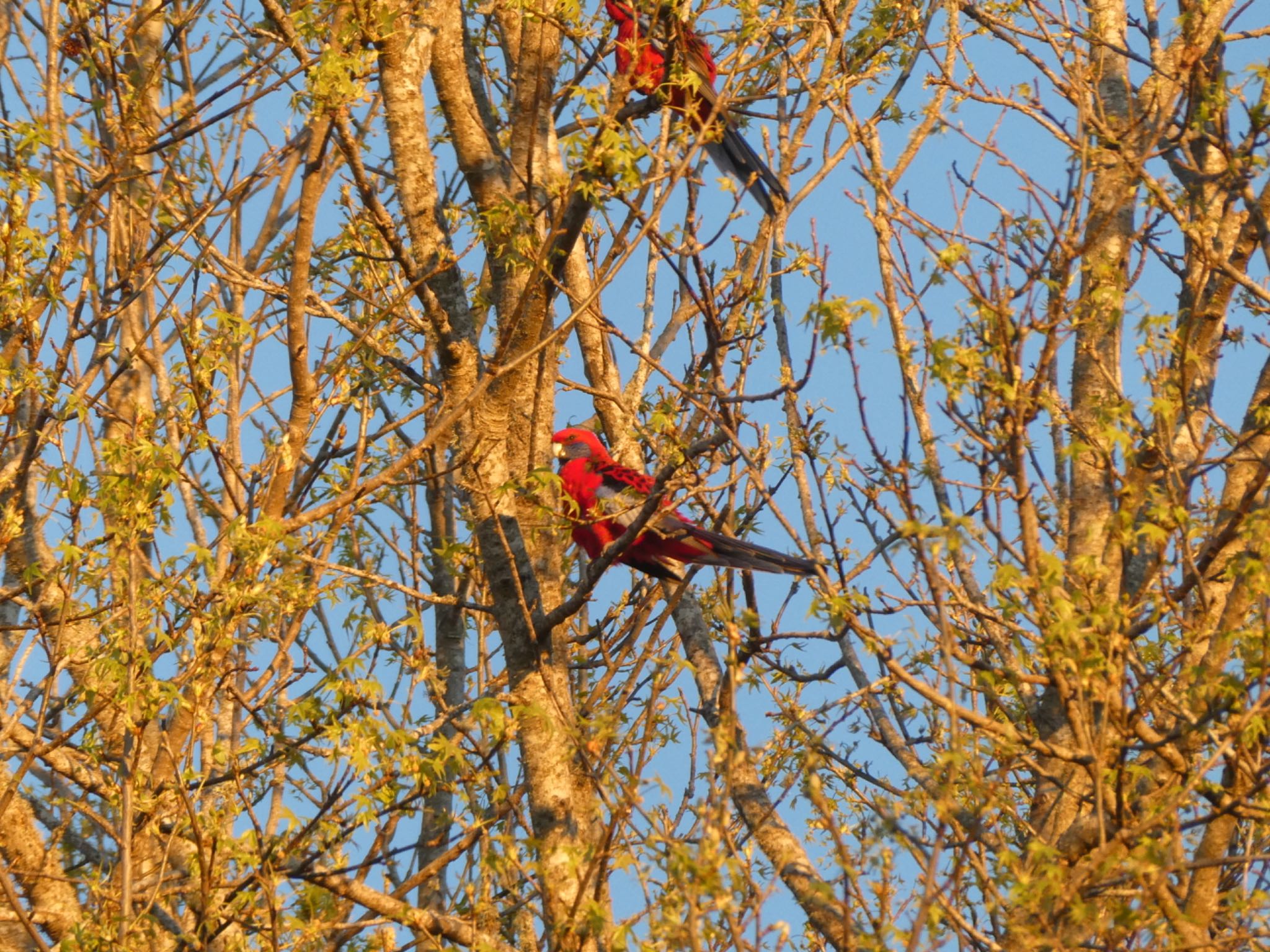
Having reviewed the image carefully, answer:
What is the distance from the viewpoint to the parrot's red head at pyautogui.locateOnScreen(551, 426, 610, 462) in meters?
6.80

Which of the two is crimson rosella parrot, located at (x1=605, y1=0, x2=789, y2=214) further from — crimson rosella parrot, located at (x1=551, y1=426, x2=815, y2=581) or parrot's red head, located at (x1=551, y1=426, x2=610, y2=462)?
parrot's red head, located at (x1=551, y1=426, x2=610, y2=462)

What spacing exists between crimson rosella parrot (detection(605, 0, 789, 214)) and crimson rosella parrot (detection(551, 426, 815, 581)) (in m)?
1.34

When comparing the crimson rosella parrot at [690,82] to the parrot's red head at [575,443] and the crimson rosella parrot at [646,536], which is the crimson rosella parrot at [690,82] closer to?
the crimson rosella parrot at [646,536]

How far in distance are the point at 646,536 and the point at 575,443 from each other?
3.70 feet

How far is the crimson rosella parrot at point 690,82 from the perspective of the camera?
4129mm

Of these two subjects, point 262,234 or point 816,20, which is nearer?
point 816,20

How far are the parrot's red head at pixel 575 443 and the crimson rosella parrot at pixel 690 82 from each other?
145cm

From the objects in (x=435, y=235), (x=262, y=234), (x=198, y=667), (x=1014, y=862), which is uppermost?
(x=262, y=234)

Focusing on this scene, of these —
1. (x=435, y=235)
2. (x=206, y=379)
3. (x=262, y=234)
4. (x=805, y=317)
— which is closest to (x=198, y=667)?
(x=206, y=379)

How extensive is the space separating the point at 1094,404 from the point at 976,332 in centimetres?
85

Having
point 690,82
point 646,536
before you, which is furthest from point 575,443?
point 690,82

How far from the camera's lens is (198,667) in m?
4.32

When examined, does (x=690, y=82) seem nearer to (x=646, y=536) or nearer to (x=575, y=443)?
(x=646, y=536)

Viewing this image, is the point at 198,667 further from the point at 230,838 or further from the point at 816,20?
the point at 816,20
